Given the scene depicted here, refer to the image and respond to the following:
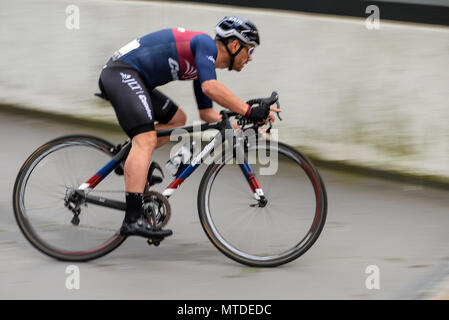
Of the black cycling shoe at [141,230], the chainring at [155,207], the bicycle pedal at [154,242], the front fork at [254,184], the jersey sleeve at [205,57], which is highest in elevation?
the jersey sleeve at [205,57]

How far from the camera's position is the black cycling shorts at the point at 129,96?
5.13 metres

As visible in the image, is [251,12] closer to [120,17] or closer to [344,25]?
[344,25]

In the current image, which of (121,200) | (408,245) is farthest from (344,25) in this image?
(121,200)

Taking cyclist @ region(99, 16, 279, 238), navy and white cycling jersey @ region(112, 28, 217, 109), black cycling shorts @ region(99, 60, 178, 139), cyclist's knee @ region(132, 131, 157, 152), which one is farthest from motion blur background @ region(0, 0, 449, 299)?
navy and white cycling jersey @ region(112, 28, 217, 109)

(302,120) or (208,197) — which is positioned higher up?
(302,120)

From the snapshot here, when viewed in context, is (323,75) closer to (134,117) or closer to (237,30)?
(237,30)

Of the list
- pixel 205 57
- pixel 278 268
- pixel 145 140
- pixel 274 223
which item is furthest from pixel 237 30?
pixel 278 268

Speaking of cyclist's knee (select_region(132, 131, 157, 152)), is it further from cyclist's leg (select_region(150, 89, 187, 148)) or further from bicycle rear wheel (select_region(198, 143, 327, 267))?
bicycle rear wheel (select_region(198, 143, 327, 267))

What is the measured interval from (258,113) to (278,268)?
1.15m

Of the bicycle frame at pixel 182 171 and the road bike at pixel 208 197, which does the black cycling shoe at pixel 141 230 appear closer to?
the road bike at pixel 208 197

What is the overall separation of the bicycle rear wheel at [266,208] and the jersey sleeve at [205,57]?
630mm

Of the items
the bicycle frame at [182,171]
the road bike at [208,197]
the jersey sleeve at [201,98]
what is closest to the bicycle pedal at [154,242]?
the road bike at [208,197]

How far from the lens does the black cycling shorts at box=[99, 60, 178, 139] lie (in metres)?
5.13

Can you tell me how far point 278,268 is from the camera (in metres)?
5.48
